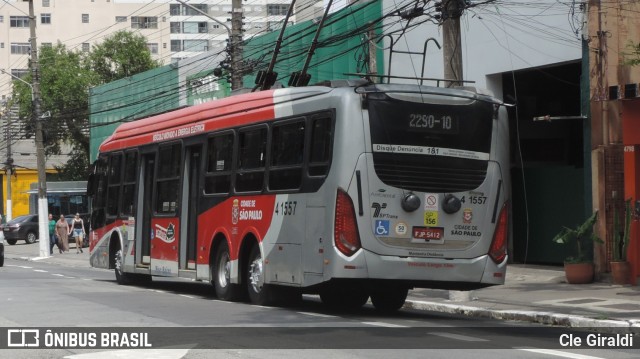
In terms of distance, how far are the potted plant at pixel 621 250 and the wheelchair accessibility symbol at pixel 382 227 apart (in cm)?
749

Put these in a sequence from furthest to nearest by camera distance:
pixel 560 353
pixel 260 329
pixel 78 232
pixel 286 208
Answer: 1. pixel 78 232
2. pixel 286 208
3. pixel 260 329
4. pixel 560 353

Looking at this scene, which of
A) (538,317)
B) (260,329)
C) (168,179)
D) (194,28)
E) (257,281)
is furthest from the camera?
(194,28)

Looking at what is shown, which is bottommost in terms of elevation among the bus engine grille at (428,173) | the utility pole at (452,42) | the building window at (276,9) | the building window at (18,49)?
the bus engine grille at (428,173)

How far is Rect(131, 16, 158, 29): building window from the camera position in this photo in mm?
105137

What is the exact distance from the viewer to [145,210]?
69.1 feet

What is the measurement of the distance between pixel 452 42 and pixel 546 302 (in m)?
4.67

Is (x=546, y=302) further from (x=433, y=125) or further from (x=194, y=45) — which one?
(x=194, y=45)

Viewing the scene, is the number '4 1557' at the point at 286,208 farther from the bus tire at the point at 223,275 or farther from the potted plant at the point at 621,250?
the potted plant at the point at 621,250

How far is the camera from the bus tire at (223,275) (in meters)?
17.4

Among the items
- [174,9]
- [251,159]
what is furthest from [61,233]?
[174,9]

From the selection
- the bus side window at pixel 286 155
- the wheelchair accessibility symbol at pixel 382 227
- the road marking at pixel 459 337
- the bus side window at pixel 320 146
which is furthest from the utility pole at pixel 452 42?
the road marking at pixel 459 337

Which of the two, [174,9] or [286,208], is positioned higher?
[174,9]

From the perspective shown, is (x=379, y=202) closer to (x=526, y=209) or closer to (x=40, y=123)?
(x=526, y=209)

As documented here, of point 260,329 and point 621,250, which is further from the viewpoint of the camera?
point 621,250
